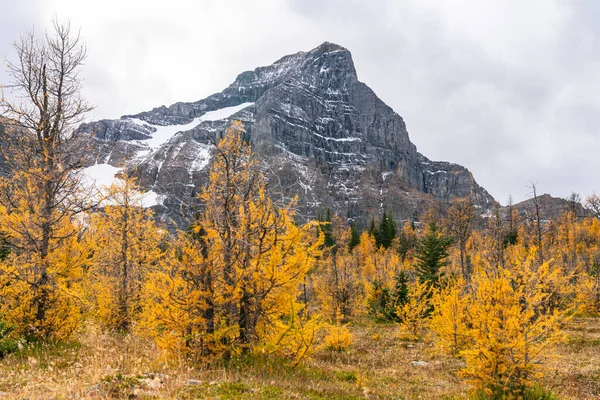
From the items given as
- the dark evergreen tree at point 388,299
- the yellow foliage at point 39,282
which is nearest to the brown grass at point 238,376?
the yellow foliage at point 39,282

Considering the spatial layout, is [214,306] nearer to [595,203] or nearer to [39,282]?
[39,282]

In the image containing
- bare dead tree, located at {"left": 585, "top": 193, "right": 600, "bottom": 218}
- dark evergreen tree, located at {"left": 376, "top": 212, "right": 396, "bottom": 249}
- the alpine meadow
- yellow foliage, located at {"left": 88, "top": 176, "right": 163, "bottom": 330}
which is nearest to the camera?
the alpine meadow

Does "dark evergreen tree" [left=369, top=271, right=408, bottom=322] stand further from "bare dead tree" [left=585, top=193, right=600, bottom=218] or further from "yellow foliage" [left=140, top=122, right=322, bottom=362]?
"bare dead tree" [left=585, top=193, right=600, bottom=218]

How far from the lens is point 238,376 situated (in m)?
5.51

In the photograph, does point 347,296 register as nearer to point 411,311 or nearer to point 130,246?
point 411,311

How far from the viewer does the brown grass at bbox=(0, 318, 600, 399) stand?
446 centimetres

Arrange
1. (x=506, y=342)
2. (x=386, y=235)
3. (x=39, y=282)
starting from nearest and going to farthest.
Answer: (x=506, y=342)
(x=39, y=282)
(x=386, y=235)

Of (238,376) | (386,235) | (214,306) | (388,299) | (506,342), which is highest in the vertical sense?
(386,235)

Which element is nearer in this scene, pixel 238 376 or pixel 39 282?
pixel 238 376

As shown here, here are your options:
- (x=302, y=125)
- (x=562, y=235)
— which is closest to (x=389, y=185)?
(x=302, y=125)

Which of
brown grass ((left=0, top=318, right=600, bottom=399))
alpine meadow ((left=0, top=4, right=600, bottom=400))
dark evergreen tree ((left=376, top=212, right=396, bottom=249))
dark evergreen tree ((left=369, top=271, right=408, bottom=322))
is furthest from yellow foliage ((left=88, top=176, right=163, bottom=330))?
dark evergreen tree ((left=376, top=212, right=396, bottom=249))

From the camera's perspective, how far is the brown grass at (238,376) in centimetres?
446

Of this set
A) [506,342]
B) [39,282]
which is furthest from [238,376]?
[39,282]

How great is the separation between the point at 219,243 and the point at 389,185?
168 m
